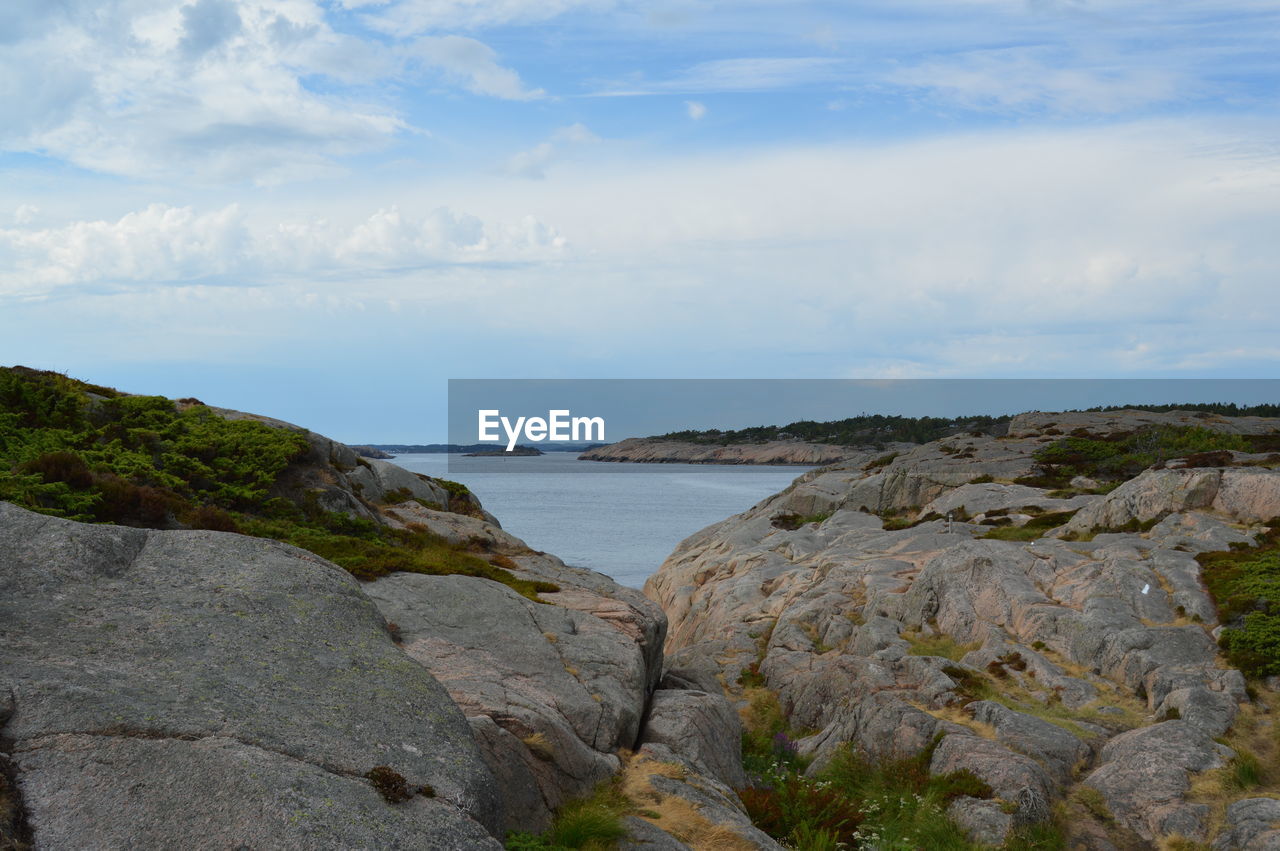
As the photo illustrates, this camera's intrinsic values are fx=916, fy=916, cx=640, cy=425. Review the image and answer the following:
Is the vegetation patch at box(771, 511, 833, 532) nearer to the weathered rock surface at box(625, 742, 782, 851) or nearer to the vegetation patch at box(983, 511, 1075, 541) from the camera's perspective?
the vegetation patch at box(983, 511, 1075, 541)

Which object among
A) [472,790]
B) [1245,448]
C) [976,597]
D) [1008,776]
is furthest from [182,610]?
[1245,448]

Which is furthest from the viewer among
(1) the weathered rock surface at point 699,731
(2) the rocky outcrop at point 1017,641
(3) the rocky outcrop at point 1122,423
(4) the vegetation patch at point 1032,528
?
(3) the rocky outcrop at point 1122,423

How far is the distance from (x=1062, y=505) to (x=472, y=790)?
1591 inches

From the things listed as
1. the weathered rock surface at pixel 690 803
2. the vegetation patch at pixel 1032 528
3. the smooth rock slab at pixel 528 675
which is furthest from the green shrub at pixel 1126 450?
the weathered rock surface at pixel 690 803

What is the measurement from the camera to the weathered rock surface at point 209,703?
7449 mm

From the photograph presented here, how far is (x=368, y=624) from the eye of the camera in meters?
12.2

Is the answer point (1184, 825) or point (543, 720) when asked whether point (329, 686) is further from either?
point (1184, 825)

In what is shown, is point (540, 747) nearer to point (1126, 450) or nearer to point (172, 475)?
point (172, 475)

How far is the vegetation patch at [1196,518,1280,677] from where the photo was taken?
22781 millimetres

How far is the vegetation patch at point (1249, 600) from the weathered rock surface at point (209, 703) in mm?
21429

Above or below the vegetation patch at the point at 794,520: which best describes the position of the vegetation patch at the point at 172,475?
above

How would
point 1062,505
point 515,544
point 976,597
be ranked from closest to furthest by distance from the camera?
point 515,544
point 976,597
point 1062,505

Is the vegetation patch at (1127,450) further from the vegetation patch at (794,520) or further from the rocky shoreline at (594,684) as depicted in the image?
the rocky shoreline at (594,684)

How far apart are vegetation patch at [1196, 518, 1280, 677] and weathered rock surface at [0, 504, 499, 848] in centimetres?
2143
